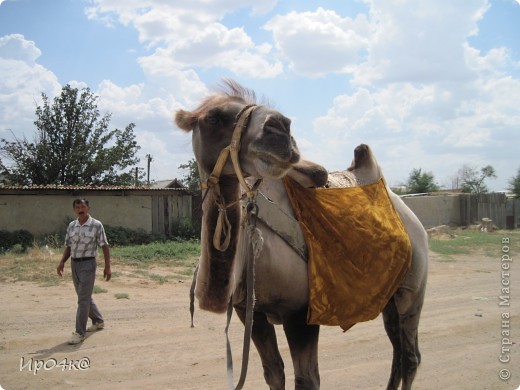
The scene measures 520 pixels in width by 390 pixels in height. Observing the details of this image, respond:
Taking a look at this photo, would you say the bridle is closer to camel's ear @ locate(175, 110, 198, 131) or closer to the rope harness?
the rope harness

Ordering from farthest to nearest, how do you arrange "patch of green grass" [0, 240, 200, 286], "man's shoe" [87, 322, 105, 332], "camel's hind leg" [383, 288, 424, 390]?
"patch of green grass" [0, 240, 200, 286], "man's shoe" [87, 322, 105, 332], "camel's hind leg" [383, 288, 424, 390]

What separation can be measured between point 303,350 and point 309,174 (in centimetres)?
122

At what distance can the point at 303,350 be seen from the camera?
11.0 feet

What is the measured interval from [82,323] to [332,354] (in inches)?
138

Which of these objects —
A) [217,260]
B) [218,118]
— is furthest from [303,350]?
[218,118]

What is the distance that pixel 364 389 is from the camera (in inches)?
200

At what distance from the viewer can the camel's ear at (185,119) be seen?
310cm

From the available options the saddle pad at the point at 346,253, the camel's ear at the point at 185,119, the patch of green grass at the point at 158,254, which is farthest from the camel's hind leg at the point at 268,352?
the patch of green grass at the point at 158,254

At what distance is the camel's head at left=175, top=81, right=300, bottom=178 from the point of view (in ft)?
8.61

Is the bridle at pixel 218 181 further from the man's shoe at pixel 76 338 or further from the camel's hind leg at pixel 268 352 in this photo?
the man's shoe at pixel 76 338

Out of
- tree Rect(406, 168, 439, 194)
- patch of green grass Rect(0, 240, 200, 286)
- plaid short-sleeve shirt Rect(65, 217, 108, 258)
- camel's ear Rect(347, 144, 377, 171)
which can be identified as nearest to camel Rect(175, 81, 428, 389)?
camel's ear Rect(347, 144, 377, 171)

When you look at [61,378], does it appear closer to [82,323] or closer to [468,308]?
[82,323]

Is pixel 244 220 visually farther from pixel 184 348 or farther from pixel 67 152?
pixel 67 152

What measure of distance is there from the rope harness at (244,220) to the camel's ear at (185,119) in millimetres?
375
